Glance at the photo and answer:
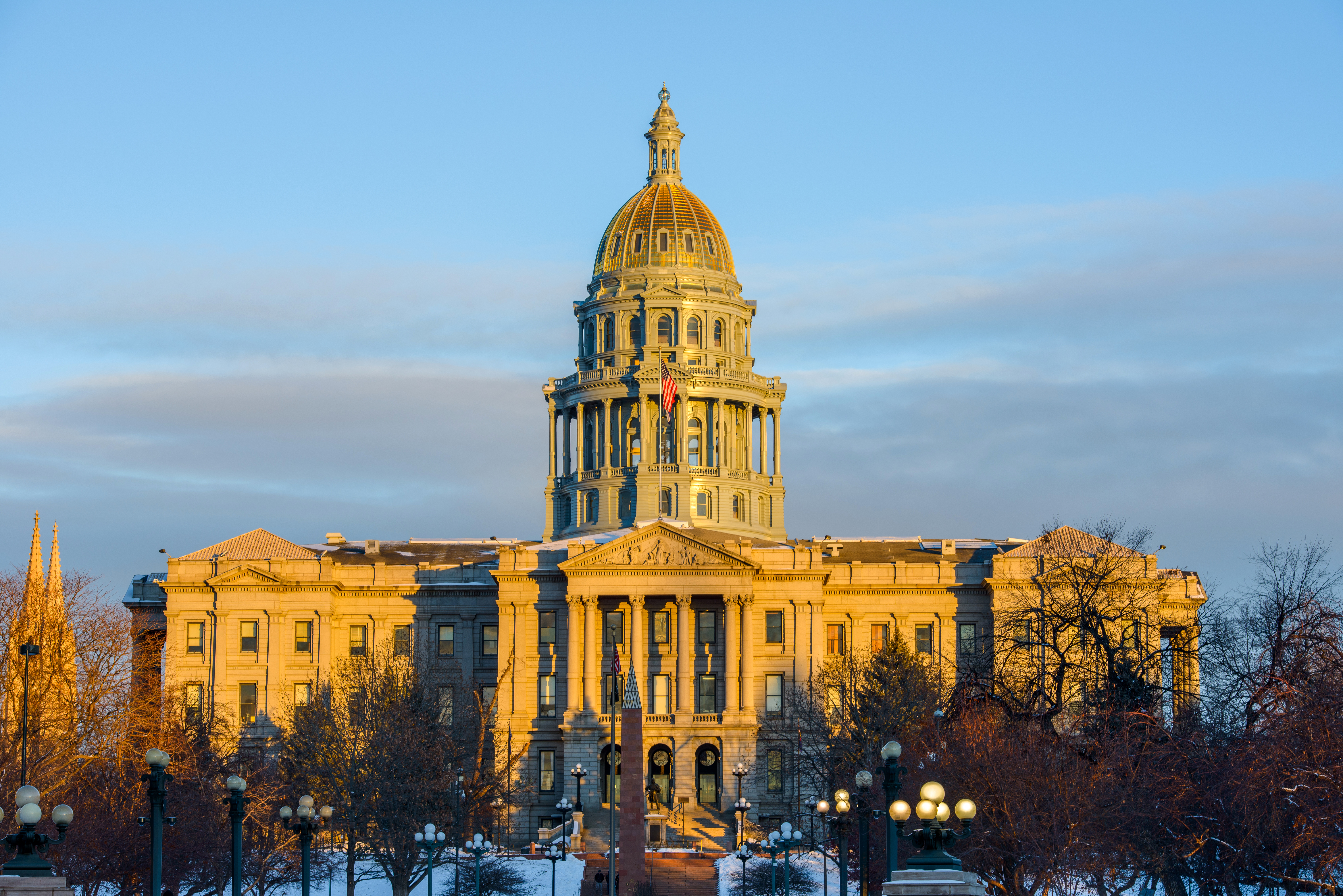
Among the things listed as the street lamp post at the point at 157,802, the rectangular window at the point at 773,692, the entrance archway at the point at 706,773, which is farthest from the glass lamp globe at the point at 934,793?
the rectangular window at the point at 773,692

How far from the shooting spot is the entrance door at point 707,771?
12175 centimetres

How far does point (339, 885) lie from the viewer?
92.4 metres

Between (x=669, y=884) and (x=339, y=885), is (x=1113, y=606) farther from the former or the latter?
(x=339, y=885)

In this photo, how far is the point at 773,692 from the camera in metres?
126

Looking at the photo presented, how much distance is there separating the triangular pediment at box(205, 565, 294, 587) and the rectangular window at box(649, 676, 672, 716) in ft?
75.8

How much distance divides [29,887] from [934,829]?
1686 centimetres

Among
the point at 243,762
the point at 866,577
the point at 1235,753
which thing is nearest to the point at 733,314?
the point at 866,577

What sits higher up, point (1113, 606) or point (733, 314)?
Answer: point (733, 314)

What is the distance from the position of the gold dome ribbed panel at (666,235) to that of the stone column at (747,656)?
33970mm

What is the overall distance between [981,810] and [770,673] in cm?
5711

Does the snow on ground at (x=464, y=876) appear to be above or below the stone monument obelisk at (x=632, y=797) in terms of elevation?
below

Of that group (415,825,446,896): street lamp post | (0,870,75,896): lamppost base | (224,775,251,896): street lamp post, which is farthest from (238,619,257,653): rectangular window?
(0,870,75,896): lamppost base

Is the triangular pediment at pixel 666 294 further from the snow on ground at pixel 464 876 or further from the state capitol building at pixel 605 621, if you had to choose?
the snow on ground at pixel 464 876

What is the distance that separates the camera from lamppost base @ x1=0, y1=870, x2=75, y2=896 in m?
38.9
